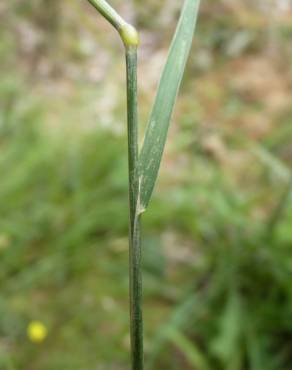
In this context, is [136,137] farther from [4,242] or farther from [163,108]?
[4,242]

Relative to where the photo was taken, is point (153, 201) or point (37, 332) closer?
point (37, 332)

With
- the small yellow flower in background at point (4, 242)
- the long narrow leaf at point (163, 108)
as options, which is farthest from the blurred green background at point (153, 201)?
the long narrow leaf at point (163, 108)

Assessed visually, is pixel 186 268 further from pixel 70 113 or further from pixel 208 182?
pixel 70 113

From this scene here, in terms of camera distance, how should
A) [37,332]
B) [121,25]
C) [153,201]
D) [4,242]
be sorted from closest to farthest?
[121,25] → [37,332] → [4,242] → [153,201]

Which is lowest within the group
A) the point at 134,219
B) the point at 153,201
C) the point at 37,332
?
the point at 37,332

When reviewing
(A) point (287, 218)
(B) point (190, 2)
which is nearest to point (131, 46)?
(B) point (190, 2)

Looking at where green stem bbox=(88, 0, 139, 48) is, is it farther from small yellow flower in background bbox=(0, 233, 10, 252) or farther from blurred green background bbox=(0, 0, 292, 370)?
small yellow flower in background bbox=(0, 233, 10, 252)

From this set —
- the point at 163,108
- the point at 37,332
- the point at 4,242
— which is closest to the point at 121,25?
the point at 163,108
